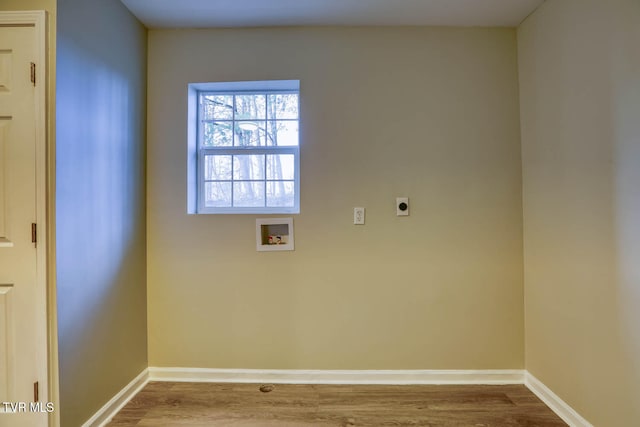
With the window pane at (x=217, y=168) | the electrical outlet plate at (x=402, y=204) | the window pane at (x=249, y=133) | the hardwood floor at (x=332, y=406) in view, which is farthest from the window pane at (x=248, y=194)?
the hardwood floor at (x=332, y=406)

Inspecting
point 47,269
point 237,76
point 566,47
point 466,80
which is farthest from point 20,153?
point 566,47

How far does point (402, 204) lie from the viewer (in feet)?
7.09

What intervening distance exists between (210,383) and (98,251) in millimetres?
1150

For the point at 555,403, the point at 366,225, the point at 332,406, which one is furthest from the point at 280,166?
the point at 555,403

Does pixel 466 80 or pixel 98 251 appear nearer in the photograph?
pixel 98 251

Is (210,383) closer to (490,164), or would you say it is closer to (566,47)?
(490,164)

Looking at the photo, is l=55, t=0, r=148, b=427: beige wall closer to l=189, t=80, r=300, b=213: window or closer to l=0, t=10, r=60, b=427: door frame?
l=0, t=10, r=60, b=427: door frame

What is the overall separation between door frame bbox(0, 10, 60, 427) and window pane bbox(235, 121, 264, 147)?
1.10 meters

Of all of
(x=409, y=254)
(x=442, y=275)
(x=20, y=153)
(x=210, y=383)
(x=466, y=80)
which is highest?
(x=466, y=80)

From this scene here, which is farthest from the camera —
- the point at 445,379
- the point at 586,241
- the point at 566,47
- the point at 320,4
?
the point at 445,379

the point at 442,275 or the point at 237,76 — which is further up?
the point at 237,76

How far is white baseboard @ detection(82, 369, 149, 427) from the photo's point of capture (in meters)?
1.72

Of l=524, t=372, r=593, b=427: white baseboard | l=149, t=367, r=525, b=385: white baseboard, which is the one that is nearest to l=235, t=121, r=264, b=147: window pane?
l=149, t=367, r=525, b=385: white baseboard

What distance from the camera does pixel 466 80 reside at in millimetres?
2174
